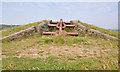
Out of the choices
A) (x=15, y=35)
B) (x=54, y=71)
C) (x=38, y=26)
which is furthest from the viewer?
(x=38, y=26)

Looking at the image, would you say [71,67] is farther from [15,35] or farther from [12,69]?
[15,35]

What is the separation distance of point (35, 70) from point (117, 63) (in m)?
2.96

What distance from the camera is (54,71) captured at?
3305mm

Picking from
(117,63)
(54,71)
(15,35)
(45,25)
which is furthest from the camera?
(45,25)

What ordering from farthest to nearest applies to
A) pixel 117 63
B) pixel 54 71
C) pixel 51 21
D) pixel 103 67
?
pixel 51 21, pixel 117 63, pixel 103 67, pixel 54 71

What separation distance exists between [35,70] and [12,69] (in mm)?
776

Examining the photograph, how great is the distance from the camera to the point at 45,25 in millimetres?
14477

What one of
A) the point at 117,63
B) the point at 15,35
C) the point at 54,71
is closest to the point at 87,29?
the point at 15,35

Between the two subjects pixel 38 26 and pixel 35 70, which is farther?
pixel 38 26

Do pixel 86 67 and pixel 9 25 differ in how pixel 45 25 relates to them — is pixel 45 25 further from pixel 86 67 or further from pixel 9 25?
pixel 86 67

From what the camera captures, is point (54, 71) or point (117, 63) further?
point (117, 63)

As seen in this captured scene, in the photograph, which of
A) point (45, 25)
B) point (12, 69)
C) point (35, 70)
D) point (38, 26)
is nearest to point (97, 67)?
point (35, 70)

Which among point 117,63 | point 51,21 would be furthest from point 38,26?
point 117,63

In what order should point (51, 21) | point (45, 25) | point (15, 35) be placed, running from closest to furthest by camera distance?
point (15, 35) < point (45, 25) < point (51, 21)
